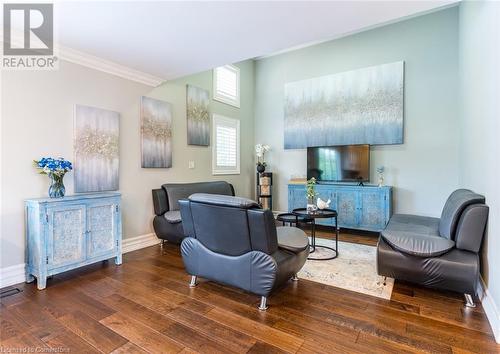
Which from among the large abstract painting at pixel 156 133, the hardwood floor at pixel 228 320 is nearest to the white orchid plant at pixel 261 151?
the large abstract painting at pixel 156 133

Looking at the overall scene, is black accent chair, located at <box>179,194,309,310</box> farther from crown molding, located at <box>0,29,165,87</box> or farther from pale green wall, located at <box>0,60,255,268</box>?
crown molding, located at <box>0,29,165,87</box>

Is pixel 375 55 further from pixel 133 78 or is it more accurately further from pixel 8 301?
pixel 8 301

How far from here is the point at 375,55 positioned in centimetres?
498

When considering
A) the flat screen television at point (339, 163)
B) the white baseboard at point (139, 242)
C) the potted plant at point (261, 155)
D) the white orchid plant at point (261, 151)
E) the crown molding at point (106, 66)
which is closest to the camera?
the crown molding at point (106, 66)

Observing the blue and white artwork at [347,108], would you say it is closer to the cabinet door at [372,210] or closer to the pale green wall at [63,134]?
the cabinet door at [372,210]

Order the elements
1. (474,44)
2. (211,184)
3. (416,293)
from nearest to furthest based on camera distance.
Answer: (416,293) → (474,44) → (211,184)

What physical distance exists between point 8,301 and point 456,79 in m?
6.47

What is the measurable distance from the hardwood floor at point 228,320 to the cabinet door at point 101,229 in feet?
1.34

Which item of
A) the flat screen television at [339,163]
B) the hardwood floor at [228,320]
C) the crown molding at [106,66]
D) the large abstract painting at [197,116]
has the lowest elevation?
the hardwood floor at [228,320]

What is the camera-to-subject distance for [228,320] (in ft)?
6.72

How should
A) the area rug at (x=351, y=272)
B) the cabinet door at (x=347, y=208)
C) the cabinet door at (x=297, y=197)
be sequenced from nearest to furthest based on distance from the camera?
the area rug at (x=351, y=272)
the cabinet door at (x=347, y=208)
the cabinet door at (x=297, y=197)

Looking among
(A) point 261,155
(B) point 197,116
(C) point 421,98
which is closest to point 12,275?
(B) point 197,116

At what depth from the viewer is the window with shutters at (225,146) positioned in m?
5.52

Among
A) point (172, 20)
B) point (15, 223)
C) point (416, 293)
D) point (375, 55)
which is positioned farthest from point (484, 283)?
point (15, 223)
